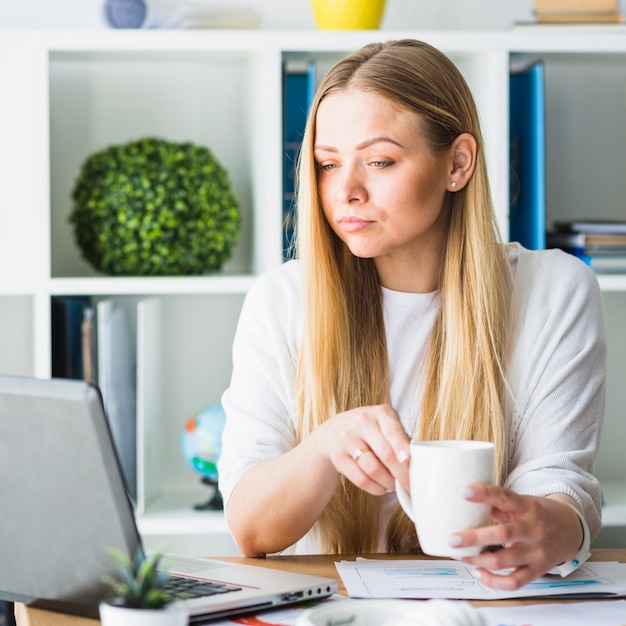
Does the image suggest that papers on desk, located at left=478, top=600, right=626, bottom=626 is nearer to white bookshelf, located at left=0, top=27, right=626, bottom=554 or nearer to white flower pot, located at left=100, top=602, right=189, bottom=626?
white flower pot, located at left=100, top=602, right=189, bottom=626

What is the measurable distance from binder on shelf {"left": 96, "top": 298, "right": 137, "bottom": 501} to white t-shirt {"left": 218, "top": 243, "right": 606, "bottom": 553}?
1.95 ft

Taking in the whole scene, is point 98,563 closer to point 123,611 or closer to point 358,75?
point 123,611

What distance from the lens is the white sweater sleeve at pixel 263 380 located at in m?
1.39

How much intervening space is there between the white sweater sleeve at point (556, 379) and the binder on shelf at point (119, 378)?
919 millimetres

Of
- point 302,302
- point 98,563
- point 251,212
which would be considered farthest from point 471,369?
point 251,212

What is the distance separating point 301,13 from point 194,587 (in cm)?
163

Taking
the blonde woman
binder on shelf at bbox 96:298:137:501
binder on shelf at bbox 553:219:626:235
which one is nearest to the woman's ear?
the blonde woman

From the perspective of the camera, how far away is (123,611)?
2.34ft

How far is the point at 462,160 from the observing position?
5.01 feet

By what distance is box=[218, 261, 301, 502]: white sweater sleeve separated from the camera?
139 centimetres

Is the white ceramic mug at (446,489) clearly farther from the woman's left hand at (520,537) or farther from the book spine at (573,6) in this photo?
the book spine at (573,6)

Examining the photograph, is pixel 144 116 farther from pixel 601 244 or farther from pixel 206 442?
pixel 601 244

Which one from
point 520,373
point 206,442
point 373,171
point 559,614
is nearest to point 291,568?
point 559,614

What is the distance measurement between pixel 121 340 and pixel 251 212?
17.6 inches
